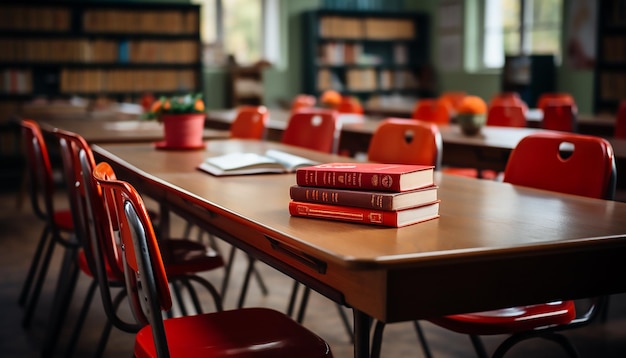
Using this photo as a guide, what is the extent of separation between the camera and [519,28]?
9594mm

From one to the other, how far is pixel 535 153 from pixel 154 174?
1.13m

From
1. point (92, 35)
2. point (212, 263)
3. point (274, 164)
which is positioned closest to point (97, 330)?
point (212, 263)

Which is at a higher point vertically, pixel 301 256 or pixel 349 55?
pixel 349 55

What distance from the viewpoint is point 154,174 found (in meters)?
2.39

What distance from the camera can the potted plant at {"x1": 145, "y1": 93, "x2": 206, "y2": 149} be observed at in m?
3.19

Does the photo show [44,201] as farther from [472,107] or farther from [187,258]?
[472,107]

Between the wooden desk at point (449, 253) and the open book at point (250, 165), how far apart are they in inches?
17.5

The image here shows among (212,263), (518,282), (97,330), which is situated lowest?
(97,330)

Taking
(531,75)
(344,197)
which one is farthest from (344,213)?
(531,75)

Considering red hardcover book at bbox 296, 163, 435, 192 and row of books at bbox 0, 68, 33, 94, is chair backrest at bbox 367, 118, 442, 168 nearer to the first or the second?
red hardcover book at bbox 296, 163, 435, 192

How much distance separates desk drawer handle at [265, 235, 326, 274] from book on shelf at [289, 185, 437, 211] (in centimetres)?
12

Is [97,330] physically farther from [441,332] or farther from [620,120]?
[620,120]

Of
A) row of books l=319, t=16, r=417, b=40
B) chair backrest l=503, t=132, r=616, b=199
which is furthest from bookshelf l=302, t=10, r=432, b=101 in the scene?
chair backrest l=503, t=132, r=616, b=199

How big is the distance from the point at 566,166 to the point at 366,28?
28.8ft
